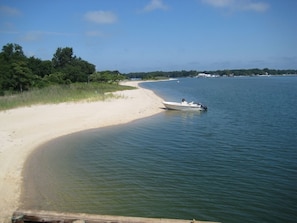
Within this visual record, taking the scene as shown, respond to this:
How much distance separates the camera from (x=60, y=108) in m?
33.8

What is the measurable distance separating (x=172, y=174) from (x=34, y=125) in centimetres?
1509

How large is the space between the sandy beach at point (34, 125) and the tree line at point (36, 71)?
14883 mm

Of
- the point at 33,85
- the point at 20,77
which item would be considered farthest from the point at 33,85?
the point at 20,77

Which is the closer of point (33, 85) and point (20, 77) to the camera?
point (20, 77)

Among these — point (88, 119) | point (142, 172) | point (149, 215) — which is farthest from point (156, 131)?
point (149, 215)

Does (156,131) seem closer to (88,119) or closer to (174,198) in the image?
(88,119)

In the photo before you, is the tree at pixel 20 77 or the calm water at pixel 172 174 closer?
the calm water at pixel 172 174

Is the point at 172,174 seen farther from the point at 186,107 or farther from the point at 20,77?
the point at 20,77

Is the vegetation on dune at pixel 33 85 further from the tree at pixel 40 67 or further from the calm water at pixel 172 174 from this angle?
the calm water at pixel 172 174

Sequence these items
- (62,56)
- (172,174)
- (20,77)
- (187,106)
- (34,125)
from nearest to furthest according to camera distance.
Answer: (172,174) < (34,125) < (187,106) < (20,77) < (62,56)

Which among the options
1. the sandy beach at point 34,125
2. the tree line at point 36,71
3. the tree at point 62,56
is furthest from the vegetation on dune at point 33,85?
the tree at point 62,56

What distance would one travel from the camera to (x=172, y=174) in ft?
48.1

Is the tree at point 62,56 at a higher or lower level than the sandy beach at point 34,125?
higher

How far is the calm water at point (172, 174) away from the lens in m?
11.1
